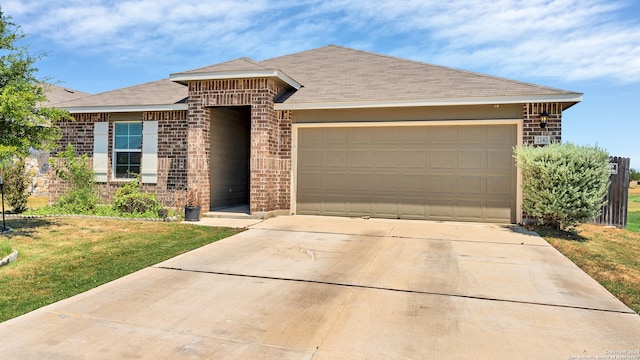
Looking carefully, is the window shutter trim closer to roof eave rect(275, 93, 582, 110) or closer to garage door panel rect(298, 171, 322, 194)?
roof eave rect(275, 93, 582, 110)

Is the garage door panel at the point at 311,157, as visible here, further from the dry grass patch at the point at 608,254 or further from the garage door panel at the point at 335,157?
the dry grass patch at the point at 608,254

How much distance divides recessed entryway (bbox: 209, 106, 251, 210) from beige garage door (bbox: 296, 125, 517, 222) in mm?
2653

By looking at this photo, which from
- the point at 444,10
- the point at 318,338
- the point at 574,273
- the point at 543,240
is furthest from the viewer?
the point at 444,10

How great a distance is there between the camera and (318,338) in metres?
3.45

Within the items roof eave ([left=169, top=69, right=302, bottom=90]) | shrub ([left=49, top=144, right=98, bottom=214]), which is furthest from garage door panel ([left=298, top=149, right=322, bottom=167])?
shrub ([left=49, top=144, right=98, bottom=214])

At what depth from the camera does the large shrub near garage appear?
809 cm

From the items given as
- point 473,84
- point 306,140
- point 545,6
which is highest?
point 545,6

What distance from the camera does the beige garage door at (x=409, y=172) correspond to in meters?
9.82

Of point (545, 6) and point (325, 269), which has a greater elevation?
point (545, 6)

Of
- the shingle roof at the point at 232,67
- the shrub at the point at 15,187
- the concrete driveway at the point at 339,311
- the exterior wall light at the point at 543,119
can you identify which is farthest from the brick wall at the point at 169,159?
the exterior wall light at the point at 543,119

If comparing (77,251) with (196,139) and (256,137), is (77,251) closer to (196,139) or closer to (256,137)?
(196,139)

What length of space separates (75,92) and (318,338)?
79.3 ft

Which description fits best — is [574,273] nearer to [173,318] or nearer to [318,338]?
Answer: [318,338]

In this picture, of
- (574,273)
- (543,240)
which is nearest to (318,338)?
(574,273)
